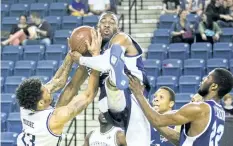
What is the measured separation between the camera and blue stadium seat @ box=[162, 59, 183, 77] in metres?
13.5

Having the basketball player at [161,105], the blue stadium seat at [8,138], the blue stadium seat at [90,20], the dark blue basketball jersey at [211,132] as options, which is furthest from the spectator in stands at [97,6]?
the dark blue basketball jersey at [211,132]

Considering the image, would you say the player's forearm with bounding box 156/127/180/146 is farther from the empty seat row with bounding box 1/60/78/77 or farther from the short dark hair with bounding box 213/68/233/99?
the empty seat row with bounding box 1/60/78/77

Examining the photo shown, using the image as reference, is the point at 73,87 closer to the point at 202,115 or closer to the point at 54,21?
the point at 202,115

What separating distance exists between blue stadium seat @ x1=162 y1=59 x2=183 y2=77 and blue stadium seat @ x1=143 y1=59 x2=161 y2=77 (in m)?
0.11

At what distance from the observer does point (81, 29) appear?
6969mm

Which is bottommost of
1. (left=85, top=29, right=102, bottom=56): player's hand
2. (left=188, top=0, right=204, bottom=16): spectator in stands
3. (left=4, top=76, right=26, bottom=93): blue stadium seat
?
(left=4, top=76, right=26, bottom=93): blue stadium seat

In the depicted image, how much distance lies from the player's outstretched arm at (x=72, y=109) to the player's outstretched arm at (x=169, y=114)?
44cm

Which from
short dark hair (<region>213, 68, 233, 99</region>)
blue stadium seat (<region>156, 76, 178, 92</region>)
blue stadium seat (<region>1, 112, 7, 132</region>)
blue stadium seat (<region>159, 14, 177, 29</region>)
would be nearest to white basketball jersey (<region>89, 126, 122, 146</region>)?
short dark hair (<region>213, 68, 233, 99</region>)

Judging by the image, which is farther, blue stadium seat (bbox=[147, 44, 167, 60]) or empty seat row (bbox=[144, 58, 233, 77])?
blue stadium seat (bbox=[147, 44, 167, 60])

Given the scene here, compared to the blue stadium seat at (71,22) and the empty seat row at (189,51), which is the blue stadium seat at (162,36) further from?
the blue stadium seat at (71,22)

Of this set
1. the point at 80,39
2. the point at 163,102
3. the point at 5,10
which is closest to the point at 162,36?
the point at 5,10

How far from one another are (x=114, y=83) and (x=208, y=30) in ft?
25.5

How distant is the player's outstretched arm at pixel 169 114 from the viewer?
6.43 meters

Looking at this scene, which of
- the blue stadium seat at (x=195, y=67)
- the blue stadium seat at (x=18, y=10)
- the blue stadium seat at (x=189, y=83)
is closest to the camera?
the blue stadium seat at (x=189, y=83)
